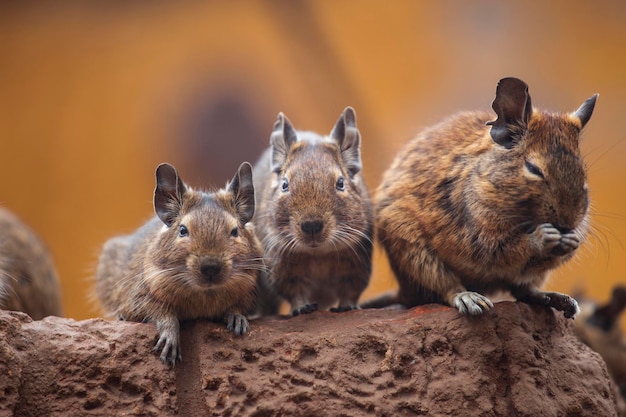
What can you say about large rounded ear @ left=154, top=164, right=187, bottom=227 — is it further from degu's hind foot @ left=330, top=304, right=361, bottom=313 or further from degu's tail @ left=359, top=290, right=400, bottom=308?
degu's tail @ left=359, top=290, right=400, bottom=308

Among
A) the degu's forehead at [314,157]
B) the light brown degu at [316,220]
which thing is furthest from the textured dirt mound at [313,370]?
the degu's forehead at [314,157]

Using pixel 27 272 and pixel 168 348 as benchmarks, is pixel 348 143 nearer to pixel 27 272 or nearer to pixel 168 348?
pixel 168 348

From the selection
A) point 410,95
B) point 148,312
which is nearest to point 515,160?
point 148,312

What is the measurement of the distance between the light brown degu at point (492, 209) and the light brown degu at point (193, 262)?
1.06m

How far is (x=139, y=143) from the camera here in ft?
33.4

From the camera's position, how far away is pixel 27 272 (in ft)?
22.3

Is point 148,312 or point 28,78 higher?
point 28,78

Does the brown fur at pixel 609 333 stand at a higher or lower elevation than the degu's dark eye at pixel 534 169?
higher

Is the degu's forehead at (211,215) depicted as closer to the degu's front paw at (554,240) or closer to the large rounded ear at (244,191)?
the large rounded ear at (244,191)

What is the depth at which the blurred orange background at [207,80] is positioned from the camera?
9891 millimetres

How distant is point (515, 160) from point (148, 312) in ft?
7.93

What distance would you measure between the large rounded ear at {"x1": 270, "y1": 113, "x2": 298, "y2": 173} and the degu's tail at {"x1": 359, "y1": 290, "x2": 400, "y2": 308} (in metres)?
1.32

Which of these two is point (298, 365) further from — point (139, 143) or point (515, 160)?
point (139, 143)

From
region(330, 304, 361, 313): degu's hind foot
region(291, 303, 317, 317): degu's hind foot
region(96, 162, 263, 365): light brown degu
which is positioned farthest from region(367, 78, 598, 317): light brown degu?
region(96, 162, 263, 365): light brown degu
